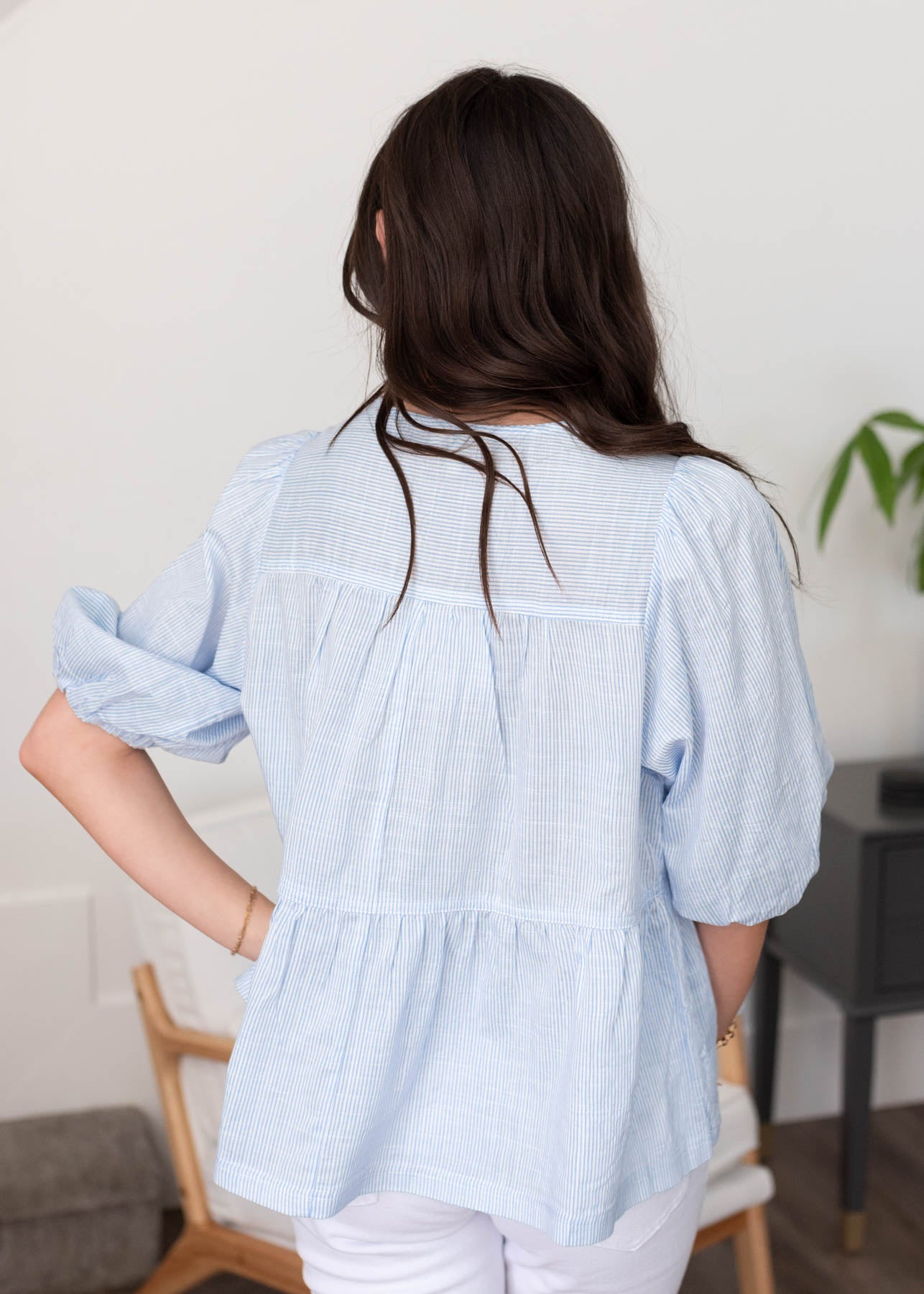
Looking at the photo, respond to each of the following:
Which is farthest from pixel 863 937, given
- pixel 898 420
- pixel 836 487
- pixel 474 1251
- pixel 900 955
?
pixel 474 1251

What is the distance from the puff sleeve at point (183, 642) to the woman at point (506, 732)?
2.4 inches

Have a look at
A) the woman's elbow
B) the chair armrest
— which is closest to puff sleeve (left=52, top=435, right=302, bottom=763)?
the woman's elbow

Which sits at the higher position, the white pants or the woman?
the woman

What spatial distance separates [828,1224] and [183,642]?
2064 mm

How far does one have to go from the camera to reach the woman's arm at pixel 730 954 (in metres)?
1.04

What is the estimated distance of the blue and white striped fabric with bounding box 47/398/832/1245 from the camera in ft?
2.79

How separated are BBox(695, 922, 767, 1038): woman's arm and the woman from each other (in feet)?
0.27

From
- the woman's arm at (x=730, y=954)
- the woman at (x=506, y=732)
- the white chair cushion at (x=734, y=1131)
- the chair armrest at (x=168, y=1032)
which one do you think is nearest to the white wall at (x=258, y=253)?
the chair armrest at (x=168, y=1032)

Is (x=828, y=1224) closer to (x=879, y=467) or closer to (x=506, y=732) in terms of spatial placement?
(x=879, y=467)

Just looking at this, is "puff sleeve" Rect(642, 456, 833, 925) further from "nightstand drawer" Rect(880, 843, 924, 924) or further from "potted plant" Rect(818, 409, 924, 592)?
"potted plant" Rect(818, 409, 924, 592)

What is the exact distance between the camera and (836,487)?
2447 millimetres

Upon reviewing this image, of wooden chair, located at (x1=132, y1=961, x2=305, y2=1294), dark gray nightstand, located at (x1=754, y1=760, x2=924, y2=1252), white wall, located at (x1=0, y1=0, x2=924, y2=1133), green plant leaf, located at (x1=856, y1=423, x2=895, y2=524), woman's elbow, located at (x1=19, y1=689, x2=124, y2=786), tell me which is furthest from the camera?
green plant leaf, located at (x1=856, y1=423, x2=895, y2=524)

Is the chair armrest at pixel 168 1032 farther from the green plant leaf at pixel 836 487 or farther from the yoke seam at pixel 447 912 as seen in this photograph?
the green plant leaf at pixel 836 487

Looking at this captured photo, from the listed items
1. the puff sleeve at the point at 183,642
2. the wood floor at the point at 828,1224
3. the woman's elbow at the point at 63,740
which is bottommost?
the wood floor at the point at 828,1224
